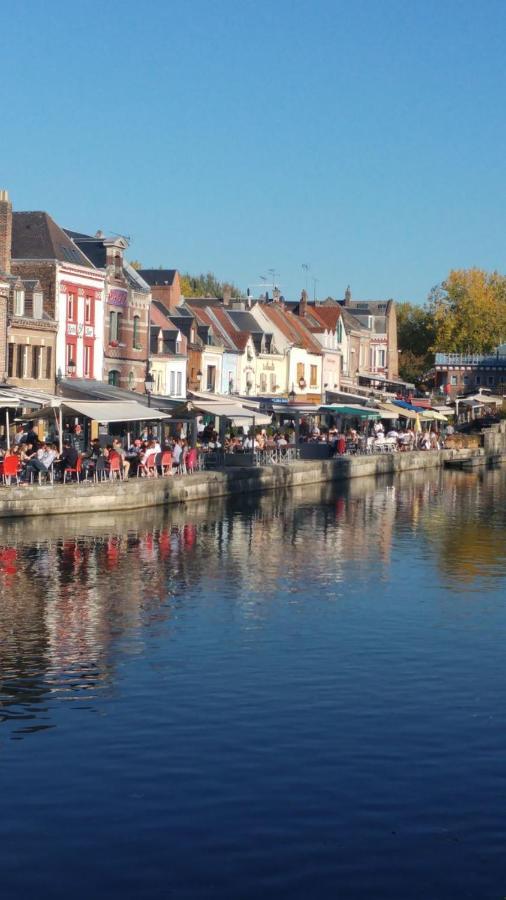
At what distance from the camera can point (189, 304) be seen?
101 m

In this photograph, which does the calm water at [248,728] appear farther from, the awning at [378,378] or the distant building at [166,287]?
the awning at [378,378]

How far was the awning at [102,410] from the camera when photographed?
46594 mm

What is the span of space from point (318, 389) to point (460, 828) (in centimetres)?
9550

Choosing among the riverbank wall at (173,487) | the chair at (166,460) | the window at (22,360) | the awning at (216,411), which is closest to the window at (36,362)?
the window at (22,360)

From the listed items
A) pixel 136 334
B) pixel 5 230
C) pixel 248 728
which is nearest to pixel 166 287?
pixel 136 334

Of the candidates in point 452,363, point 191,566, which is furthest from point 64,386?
point 452,363

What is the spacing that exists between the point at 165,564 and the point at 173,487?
15.6m

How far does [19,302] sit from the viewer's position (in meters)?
61.9

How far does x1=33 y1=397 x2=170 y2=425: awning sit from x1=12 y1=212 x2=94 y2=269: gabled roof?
15115 mm

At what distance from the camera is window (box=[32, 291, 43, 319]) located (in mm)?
63188

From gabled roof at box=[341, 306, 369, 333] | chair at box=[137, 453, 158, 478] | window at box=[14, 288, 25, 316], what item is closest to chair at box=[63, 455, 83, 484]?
chair at box=[137, 453, 158, 478]

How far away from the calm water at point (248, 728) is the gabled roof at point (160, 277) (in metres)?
57.2

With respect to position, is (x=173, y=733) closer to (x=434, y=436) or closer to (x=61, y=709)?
(x=61, y=709)

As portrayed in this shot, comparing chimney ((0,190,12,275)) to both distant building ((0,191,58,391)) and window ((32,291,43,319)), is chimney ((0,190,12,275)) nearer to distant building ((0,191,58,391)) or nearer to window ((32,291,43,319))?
distant building ((0,191,58,391))
